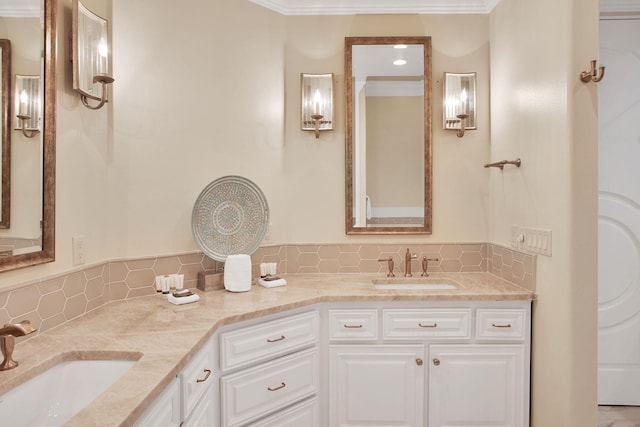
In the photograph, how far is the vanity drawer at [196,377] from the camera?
53.1 inches

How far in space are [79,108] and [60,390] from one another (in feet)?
3.64

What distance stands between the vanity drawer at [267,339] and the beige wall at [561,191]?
1117mm

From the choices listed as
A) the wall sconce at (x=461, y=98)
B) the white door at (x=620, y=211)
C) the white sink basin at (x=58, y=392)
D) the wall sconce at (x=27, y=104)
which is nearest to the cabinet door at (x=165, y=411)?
the white sink basin at (x=58, y=392)

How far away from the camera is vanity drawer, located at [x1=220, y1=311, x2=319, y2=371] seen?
5.75 feet

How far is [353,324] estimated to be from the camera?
7.05 ft

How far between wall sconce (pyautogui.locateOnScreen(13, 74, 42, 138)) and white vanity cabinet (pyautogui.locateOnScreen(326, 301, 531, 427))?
4.89ft

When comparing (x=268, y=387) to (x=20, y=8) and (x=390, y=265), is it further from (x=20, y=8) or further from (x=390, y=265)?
(x=20, y=8)

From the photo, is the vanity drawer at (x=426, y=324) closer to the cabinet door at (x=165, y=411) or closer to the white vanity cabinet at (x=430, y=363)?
the white vanity cabinet at (x=430, y=363)

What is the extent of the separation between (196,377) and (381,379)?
1060 millimetres

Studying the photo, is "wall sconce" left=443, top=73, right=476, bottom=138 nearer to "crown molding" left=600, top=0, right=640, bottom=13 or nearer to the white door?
the white door

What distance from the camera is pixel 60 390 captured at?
125cm

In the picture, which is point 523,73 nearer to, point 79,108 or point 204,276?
point 204,276

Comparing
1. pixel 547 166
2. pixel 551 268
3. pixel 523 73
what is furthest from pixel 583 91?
pixel 551 268

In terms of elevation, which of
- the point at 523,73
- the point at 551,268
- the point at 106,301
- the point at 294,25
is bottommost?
the point at 106,301
